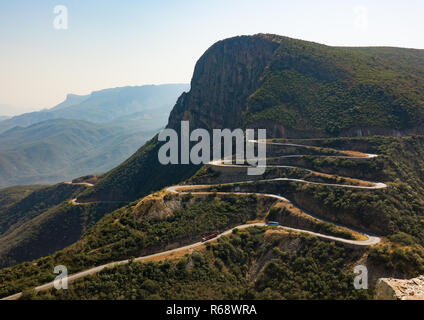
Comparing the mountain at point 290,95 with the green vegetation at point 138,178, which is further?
the green vegetation at point 138,178

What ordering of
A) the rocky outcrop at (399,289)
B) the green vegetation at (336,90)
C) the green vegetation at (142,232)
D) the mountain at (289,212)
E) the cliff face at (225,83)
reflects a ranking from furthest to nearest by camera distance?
1. the cliff face at (225,83)
2. the green vegetation at (336,90)
3. the green vegetation at (142,232)
4. the mountain at (289,212)
5. the rocky outcrop at (399,289)

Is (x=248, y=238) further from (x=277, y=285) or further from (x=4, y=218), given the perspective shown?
(x=4, y=218)

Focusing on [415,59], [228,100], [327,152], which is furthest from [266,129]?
[415,59]

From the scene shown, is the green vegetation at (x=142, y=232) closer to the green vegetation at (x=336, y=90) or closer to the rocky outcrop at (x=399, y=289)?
the rocky outcrop at (x=399, y=289)

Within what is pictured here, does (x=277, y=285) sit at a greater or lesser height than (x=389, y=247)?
lesser

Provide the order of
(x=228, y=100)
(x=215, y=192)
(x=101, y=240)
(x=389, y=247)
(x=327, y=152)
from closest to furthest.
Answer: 1. (x=389, y=247)
2. (x=101, y=240)
3. (x=215, y=192)
4. (x=327, y=152)
5. (x=228, y=100)

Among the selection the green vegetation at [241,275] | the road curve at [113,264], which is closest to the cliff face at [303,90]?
the road curve at [113,264]

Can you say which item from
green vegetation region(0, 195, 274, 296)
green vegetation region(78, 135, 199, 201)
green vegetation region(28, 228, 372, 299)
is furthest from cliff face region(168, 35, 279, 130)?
green vegetation region(28, 228, 372, 299)
